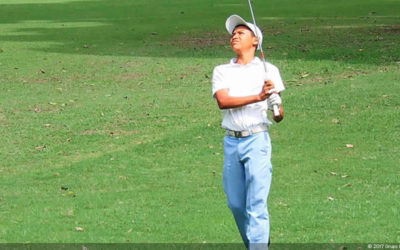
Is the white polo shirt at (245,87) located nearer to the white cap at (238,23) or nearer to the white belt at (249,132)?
the white belt at (249,132)

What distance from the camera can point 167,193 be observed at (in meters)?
10.5

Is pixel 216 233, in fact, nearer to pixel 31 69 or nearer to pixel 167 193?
pixel 167 193

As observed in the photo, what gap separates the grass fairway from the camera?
9.27 m

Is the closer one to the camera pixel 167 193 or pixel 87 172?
pixel 167 193

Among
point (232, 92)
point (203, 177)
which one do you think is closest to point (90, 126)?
point (203, 177)

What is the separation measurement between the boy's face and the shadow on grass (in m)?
12.8

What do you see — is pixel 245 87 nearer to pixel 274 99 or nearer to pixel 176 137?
pixel 274 99

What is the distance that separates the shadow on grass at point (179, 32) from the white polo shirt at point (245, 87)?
12.9 m

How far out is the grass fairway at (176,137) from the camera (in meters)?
9.27

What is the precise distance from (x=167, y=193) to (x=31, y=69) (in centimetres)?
1131

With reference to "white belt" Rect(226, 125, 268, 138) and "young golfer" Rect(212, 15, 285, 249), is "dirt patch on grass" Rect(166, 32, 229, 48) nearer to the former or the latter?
"young golfer" Rect(212, 15, 285, 249)

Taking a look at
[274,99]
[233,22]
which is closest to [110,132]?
[233,22]

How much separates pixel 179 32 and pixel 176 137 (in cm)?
1427

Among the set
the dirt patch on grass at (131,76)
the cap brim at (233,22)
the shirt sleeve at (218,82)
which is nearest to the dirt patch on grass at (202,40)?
the dirt patch on grass at (131,76)
